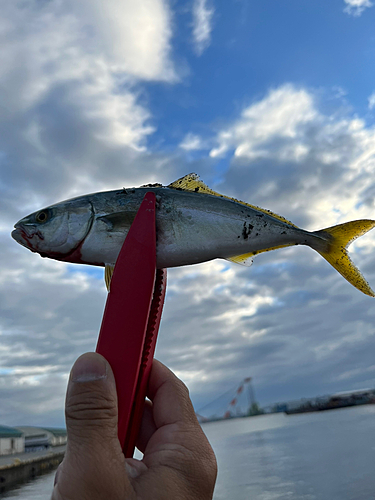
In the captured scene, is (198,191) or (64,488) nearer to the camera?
(64,488)

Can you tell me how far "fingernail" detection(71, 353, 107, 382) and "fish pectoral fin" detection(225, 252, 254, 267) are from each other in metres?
1.62

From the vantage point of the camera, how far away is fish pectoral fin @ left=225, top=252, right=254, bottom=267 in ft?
12.9

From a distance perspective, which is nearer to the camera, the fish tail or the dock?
the fish tail

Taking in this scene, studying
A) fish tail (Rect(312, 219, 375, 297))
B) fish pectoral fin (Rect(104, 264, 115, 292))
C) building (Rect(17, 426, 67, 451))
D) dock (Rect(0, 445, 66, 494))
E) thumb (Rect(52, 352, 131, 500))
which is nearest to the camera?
thumb (Rect(52, 352, 131, 500))

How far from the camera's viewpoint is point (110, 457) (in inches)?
116

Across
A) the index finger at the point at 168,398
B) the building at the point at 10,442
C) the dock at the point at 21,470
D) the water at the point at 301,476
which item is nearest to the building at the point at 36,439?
the building at the point at 10,442

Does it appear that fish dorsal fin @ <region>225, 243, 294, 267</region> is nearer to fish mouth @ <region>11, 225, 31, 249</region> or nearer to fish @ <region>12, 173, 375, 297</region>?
fish @ <region>12, 173, 375, 297</region>

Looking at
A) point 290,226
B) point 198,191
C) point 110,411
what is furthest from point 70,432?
point 290,226

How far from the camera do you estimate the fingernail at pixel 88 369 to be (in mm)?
3104

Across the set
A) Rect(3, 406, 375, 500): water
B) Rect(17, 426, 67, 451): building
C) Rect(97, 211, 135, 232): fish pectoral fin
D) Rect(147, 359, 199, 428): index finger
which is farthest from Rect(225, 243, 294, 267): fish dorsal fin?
Rect(17, 426, 67, 451): building

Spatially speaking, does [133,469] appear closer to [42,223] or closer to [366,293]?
[42,223]

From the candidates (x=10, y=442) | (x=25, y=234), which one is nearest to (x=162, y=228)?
(x=25, y=234)

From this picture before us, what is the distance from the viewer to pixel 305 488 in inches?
1588

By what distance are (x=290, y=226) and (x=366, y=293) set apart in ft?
3.41
